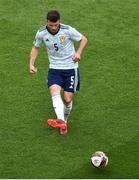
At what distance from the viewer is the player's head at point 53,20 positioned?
8922 millimetres

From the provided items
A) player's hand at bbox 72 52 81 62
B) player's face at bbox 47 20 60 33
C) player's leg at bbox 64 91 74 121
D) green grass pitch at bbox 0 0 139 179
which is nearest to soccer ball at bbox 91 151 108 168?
green grass pitch at bbox 0 0 139 179

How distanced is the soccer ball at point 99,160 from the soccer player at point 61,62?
1043 mm

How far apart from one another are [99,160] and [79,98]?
241cm

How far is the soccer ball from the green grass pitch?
0.48 feet

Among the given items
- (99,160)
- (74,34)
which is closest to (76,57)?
(74,34)

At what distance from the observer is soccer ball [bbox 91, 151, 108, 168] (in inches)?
333

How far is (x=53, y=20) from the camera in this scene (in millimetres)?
8977

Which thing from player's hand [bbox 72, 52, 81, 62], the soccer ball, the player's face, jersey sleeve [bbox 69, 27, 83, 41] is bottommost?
the soccer ball

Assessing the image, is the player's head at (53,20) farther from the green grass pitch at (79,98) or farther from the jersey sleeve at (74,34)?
the green grass pitch at (79,98)

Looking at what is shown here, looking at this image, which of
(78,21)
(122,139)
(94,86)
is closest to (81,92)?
(94,86)

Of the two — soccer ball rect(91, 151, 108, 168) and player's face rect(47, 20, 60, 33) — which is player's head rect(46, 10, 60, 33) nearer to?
player's face rect(47, 20, 60, 33)

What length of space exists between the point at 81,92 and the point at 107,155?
219 cm

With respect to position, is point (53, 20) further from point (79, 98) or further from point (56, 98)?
point (79, 98)

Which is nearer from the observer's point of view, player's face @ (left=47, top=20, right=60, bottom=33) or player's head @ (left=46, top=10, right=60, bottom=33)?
player's head @ (left=46, top=10, right=60, bottom=33)
